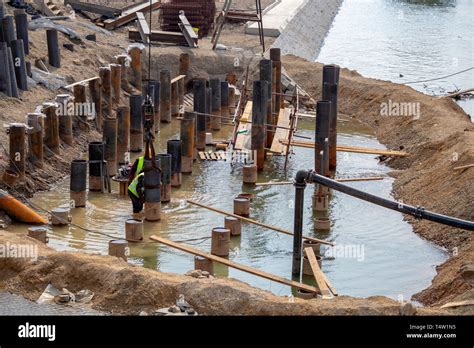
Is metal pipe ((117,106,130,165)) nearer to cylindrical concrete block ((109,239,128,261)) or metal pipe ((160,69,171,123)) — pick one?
metal pipe ((160,69,171,123))

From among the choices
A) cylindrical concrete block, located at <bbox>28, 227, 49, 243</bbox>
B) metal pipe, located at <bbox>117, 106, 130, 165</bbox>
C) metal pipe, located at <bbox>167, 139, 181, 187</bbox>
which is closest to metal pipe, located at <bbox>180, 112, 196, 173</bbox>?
metal pipe, located at <bbox>167, 139, 181, 187</bbox>

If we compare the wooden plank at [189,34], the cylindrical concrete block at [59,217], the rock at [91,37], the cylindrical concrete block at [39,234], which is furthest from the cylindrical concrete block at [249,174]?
the wooden plank at [189,34]

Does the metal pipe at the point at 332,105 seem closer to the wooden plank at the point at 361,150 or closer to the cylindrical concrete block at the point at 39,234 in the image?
the wooden plank at the point at 361,150

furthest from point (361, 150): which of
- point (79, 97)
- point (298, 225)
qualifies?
point (298, 225)

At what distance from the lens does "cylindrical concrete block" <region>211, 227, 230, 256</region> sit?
2336cm

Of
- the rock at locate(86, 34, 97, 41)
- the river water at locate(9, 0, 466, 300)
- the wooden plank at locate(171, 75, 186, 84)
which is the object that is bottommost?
the river water at locate(9, 0, 466, 300)

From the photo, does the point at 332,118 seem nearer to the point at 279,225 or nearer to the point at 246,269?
the point at 279,225

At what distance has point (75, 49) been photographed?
3856 centimetres

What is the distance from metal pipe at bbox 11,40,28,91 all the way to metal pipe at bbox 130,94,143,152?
304cm

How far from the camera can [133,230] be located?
78.9 ft

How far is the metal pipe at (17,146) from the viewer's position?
87.9 ft

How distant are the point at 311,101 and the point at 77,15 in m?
11.4

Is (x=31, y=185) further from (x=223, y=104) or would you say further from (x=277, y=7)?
(x=277, y=7)

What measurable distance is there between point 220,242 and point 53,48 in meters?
14.4
